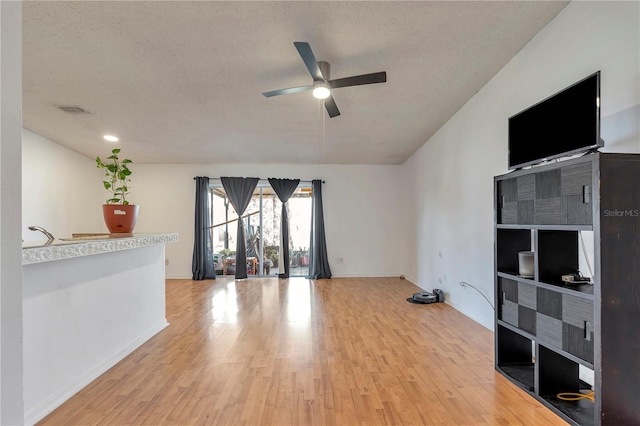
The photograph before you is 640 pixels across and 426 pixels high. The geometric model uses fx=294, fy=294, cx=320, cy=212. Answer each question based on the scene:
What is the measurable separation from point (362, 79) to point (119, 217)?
241 centimetres

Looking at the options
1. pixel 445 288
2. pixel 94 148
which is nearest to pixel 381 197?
pixel 445 288

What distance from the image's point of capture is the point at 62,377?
195 centimetres

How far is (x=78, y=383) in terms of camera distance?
80.5 inches

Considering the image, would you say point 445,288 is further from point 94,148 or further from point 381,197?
point 94,148

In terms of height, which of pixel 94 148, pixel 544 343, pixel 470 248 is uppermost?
pixel 94 148

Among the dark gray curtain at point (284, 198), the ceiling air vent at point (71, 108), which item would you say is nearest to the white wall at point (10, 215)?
the ceiling air vent at point (71, 108)

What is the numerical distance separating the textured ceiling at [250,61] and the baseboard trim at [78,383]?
2.46 meters

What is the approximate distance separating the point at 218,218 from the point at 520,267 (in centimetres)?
569

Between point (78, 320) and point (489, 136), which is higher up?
point (489, 136)

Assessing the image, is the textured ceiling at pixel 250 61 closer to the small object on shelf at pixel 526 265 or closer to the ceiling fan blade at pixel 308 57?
the ceiling fan blade at pixel 308 57

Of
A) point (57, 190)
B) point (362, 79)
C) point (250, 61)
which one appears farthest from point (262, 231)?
point (362, 79)

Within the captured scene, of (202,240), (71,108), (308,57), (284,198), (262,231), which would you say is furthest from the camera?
(262,231)

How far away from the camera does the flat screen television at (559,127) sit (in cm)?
156

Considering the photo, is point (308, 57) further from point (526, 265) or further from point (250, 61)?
point (526, 265)
